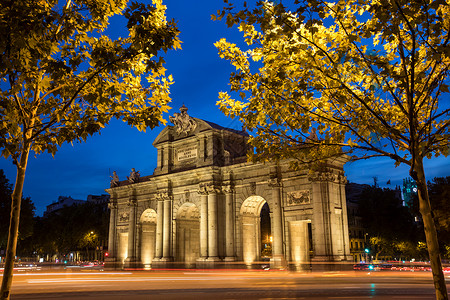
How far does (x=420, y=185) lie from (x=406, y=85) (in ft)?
8.11

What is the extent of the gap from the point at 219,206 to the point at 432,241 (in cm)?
3302

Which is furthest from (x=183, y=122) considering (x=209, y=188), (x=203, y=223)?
(x=203, y=223)

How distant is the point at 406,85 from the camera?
9625 mm

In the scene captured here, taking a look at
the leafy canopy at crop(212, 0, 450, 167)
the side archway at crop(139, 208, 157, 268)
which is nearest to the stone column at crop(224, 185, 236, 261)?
the side archway at crop(139, 208, 157, 268)

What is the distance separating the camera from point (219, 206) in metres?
42.2

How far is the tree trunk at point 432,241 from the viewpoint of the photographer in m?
9.35

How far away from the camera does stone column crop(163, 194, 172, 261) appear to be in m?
45.6

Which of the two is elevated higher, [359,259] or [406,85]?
[406,85]

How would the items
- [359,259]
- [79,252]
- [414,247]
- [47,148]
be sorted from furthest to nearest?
[79,252] < [359,259] < [414,247] < [47,148]

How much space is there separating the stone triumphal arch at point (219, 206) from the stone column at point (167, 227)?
111 millimetres

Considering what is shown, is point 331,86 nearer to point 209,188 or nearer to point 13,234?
point 13,234

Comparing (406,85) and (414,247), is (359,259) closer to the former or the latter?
(414,247)

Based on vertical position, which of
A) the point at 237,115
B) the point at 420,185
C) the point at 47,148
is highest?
the point at 237,115

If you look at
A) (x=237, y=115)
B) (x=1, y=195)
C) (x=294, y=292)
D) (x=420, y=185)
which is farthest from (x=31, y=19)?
(x=1, y=195)
